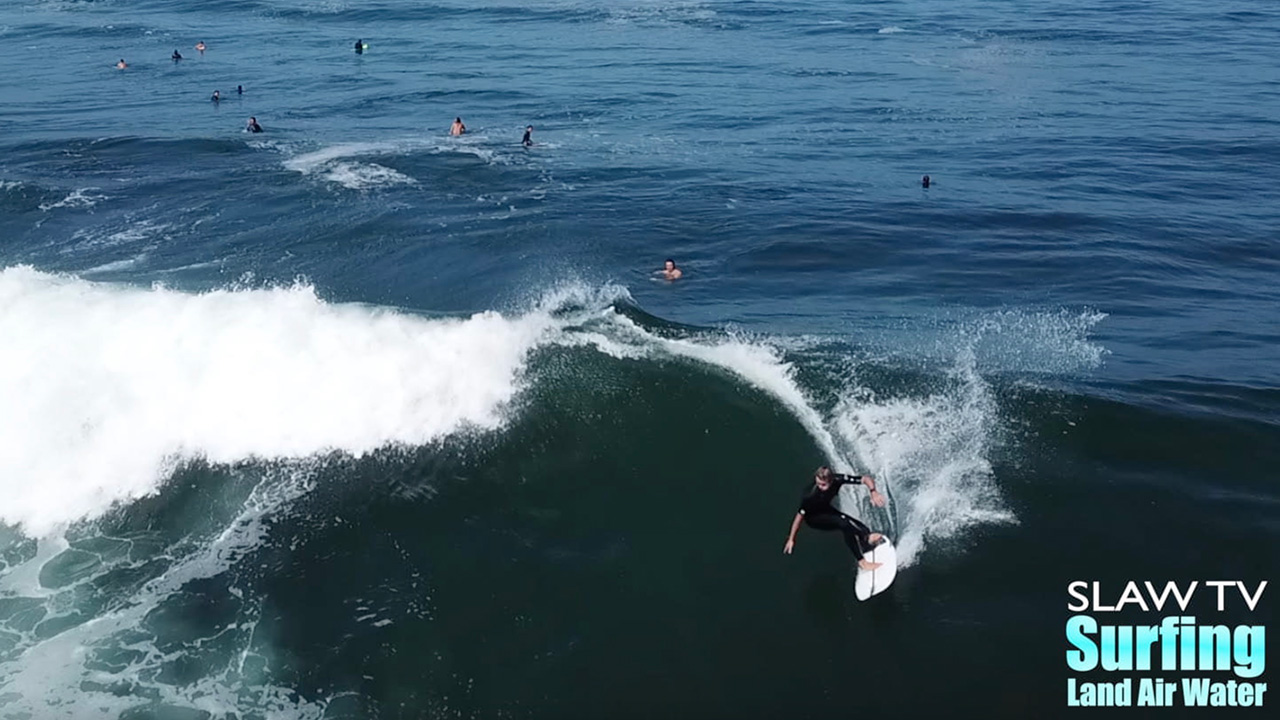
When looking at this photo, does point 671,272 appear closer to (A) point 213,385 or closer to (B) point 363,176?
(A) point 213,385

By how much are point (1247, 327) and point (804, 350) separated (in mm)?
11664

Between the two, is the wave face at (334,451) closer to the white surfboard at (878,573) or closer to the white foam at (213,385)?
the white foam at (213,385)

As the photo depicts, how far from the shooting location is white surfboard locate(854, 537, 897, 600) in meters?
14.8

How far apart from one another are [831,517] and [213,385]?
11734 mm

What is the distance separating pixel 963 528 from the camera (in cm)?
1617

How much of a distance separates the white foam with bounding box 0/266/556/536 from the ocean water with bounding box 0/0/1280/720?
0.08m

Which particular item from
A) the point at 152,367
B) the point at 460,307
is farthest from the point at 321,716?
the point at 460,307

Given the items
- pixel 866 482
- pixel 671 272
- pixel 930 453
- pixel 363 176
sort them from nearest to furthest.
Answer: pixel 866 482 < pixel 930 453 < pixel 671 272 < pixel 363 176

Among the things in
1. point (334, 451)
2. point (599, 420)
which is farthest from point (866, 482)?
point (334, 451)

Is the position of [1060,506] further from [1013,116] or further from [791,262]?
[1013,116]

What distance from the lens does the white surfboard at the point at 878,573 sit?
14.8 m

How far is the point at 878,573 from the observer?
14812 mm

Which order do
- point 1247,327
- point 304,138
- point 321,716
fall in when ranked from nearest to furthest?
point 321,716 < point 1247,327 < point 304,138

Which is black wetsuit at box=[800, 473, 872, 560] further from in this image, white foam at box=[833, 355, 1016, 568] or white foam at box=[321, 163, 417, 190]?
white foam at box=[321, 163, 417, 190]
